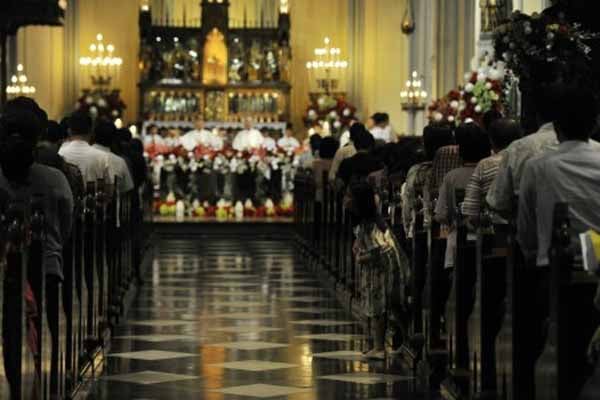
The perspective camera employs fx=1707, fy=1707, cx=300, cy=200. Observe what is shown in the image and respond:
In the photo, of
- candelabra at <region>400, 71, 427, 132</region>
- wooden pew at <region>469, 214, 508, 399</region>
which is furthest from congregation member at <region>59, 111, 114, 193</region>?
candelabra at <region>400, 71, 427, 132</region>

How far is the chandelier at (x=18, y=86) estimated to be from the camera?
96.9 ft

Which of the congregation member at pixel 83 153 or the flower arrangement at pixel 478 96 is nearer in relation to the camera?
the congregation member at pixel 83 153

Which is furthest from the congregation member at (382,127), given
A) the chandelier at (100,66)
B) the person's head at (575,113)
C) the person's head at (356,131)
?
the person's head at (575,113)

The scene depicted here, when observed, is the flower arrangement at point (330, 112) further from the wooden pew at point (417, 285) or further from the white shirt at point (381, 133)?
the wooden pew at point (417, 285)

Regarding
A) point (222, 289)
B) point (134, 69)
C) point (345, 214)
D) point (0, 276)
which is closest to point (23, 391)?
point (0, 276)

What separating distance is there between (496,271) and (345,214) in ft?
25.1

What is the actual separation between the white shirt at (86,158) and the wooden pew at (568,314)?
7.48 metres

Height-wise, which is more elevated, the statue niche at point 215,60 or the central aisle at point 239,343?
the statue niche at point 215,60

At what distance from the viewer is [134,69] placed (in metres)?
39.0

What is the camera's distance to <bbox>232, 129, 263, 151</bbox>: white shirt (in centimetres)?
2953

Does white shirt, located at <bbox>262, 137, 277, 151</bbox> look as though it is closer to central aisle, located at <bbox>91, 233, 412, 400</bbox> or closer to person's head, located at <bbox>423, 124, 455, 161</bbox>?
central aisle, located at <bbox>91, 233, 412, 400</bbox>

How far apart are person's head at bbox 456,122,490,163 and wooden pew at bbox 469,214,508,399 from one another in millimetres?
2063

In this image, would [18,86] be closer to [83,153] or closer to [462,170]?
[83,153]

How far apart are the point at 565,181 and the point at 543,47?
7.99 m
